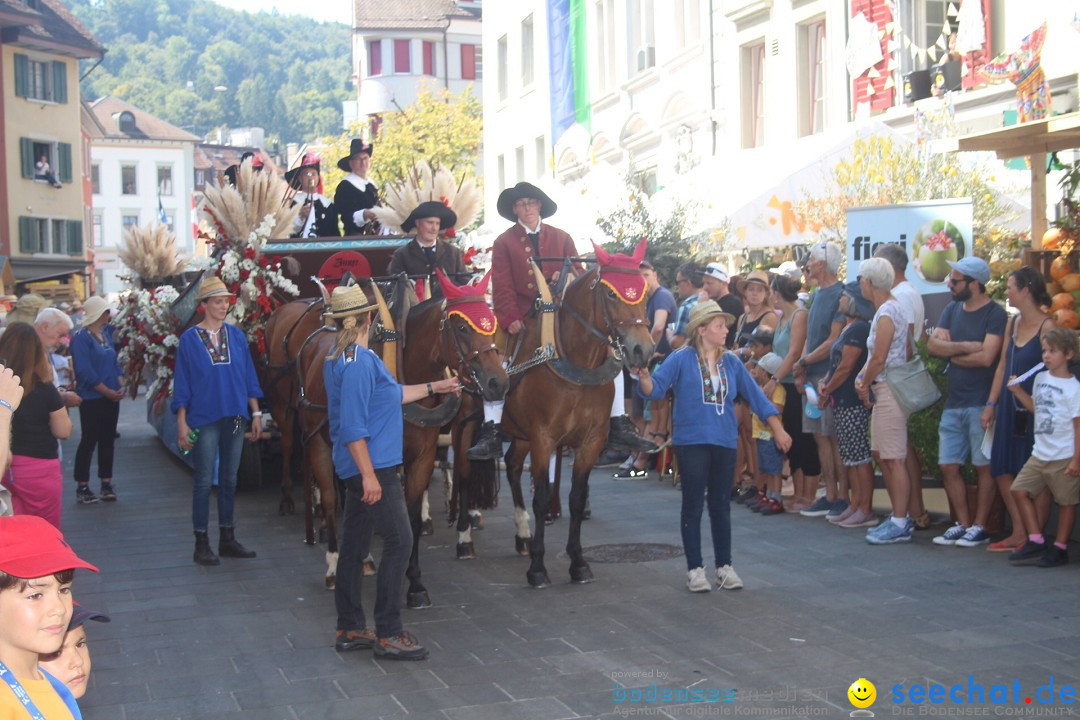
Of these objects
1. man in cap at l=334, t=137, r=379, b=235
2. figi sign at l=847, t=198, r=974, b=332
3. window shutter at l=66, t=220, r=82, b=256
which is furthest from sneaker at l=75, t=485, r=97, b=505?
window shutter at l=66, t=220, r=82, b=256

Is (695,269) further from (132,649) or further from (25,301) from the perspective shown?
(132,649)

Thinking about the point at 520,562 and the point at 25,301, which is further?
the point at 25,301

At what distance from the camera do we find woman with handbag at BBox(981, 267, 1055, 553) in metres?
9.16

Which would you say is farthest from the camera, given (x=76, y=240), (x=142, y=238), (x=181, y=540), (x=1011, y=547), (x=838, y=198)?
(x=76, y=240)

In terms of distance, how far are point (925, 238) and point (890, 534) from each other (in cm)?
282

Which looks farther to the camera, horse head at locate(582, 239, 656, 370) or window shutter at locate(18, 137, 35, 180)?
window shutter at locate(18, 137, 35, 180)

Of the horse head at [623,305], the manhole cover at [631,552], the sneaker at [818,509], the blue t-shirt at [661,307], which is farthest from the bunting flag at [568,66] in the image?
the horse head at [623,305]

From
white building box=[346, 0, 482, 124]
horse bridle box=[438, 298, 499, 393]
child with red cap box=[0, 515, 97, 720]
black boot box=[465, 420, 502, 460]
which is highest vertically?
white building box=[346, 0, 482, 124]

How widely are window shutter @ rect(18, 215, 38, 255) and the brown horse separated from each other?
4714 cm

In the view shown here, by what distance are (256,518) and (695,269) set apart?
5.20 meters

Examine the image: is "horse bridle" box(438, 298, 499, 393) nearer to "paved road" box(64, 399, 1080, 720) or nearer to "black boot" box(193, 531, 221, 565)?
"paved road" box(64, 399, 1080, 720)

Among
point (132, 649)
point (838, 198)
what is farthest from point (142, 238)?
point (132, 649)

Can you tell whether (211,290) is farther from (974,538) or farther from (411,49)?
(411,49)

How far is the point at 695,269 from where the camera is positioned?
13914 mm
